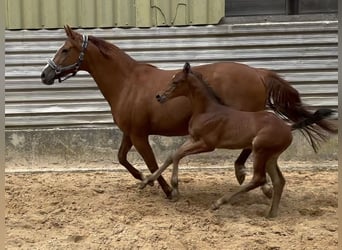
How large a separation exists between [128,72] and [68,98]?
211 cm

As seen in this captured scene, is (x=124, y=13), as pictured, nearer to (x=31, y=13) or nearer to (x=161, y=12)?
(x=161, y=12)

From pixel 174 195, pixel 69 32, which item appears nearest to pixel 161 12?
pixel 69 32

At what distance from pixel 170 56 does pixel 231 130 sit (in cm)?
277

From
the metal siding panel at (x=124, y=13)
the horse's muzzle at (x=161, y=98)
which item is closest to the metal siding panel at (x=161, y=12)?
the metal siding panel at (x=124, y=13)

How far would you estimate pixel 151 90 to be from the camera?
5.38m

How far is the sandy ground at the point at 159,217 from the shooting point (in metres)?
4.22

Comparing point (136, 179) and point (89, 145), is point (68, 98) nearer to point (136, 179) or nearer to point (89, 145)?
point (89, 145)

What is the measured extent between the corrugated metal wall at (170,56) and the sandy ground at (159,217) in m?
1.21

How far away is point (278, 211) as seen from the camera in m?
5.07

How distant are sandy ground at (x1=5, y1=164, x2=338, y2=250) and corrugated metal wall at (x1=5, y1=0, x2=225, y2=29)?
209 centimetres

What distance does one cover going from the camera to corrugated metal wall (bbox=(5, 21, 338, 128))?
7266mm

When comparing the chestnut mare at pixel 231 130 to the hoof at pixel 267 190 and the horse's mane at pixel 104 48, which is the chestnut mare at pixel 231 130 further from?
the horse's mane at pixel 104 48

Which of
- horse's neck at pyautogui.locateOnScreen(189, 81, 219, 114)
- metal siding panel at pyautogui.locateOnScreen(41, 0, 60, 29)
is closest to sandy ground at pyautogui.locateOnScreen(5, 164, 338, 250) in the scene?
horse's neck at pyautogui.locateOnScreen(189, 81, 219, 114)

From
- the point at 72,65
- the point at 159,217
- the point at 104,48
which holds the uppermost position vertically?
the point at 104,48
